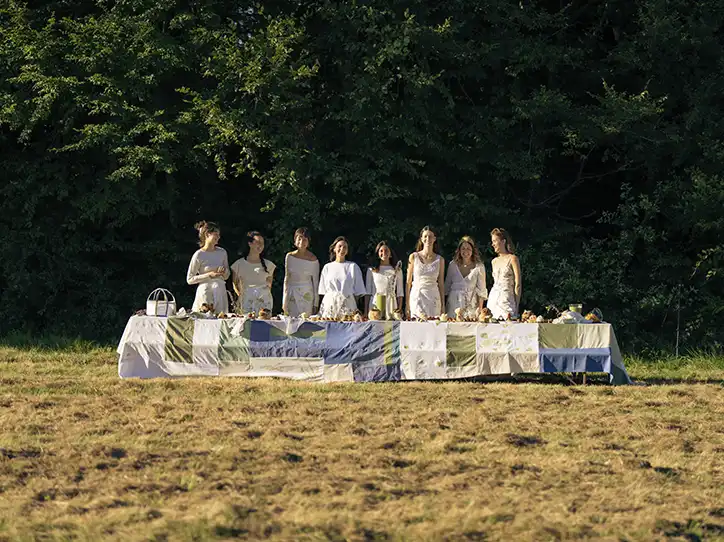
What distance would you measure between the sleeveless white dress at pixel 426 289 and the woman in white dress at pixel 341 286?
54 cm

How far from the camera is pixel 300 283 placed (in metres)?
11.0

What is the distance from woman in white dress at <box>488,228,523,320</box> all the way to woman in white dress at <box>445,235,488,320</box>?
152 millimetres

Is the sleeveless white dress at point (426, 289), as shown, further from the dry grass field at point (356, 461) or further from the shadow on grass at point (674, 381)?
the shadow on grass at point (674, 381)

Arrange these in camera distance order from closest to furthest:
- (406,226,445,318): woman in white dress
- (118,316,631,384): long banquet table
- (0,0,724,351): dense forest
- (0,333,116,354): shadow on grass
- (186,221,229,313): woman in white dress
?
(118,316,631,384): long banquet table
(186,221,229,313): woman in white dress
(406,226,445,318): woman in white dress
(0,333,116,354): shadow on grass
(0,0,724,351): dense forest

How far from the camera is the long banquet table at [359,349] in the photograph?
383 inches

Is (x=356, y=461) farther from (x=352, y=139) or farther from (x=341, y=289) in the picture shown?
(x=352, y=139)

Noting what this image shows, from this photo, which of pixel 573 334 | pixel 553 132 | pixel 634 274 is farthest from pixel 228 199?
pixel 573 334

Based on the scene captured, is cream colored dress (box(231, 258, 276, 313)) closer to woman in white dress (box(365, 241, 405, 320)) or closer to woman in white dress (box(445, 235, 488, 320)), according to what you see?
woman in white dress (box(365, 241, 405, 320))

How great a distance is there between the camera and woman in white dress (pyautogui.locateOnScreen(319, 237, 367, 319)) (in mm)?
10719

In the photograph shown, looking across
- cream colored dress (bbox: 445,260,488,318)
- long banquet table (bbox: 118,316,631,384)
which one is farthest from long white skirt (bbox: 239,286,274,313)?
cream colored dress (bbox: 445,260,488,318)

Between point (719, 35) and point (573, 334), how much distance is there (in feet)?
24.8

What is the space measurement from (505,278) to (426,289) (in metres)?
0.80

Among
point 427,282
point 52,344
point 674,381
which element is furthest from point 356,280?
point 52,344

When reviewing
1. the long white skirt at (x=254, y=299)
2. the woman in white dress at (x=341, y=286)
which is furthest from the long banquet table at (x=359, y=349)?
the long white skirt at (x=254, y=299)
